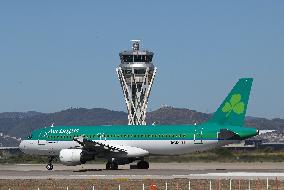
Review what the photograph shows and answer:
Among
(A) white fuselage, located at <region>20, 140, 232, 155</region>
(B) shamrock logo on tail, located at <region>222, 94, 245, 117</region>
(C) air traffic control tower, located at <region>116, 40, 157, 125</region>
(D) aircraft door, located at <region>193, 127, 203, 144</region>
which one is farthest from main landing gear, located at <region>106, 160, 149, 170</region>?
(C) air traffic control tower, located at <region>116, 40, 157, 125</region>

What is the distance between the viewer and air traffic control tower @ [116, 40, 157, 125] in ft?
477

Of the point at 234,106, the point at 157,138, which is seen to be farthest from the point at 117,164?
the point at 234,106

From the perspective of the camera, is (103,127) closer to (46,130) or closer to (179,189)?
(46,130)

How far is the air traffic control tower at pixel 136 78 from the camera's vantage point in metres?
145

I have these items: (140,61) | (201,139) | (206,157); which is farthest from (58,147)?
(140,61)

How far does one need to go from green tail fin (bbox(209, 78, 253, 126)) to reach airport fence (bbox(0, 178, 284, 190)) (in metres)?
17.0

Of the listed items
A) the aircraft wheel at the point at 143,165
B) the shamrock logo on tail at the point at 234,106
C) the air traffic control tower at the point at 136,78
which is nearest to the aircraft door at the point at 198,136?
the shamrock logo on tail at the point at 234,106

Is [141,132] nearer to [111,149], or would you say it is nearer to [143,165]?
[111,149]

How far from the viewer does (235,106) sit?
66500 mm

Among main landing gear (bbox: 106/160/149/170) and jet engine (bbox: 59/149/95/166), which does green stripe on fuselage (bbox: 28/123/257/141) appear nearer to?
main landing gear (bbox: 106/160/149/170)

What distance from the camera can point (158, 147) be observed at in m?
67.9

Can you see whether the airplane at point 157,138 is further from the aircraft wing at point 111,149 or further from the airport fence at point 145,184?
the airport fence at point 145,184

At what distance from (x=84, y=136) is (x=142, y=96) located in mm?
80358

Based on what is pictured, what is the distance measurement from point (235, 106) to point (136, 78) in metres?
81.0
